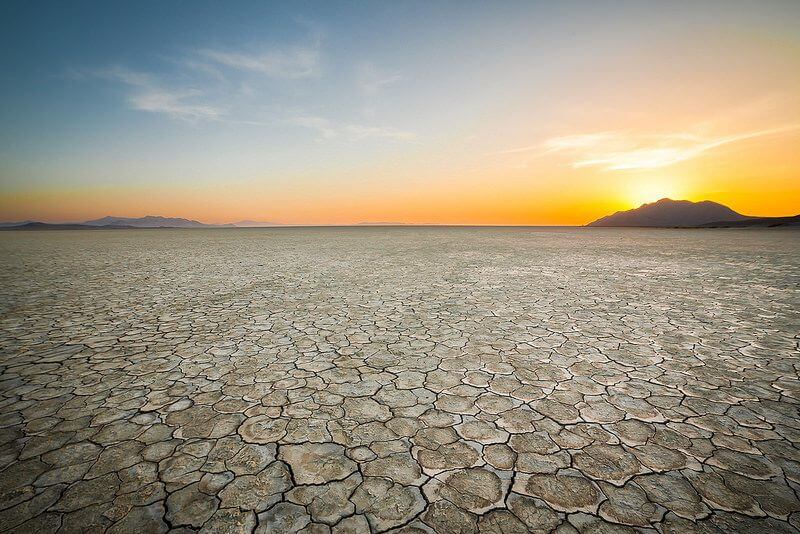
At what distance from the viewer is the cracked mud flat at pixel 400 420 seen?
183 cm

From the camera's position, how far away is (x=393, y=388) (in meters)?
3.19

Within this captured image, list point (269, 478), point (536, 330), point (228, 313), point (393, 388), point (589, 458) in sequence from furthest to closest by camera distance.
→ point (228, 313) → point (536, 330) → point (393, 388) → point (589, 458) → point (269, 478)

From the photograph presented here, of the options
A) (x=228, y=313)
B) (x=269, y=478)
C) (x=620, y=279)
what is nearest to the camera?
(x=269, y=478)

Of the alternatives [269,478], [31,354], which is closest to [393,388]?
[269,478]

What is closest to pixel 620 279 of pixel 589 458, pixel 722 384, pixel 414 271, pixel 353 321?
pixel 414 271

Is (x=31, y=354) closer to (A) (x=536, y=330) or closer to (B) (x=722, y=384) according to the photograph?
(A) (x=536, y=330)

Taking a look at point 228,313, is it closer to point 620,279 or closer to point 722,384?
point 722,384

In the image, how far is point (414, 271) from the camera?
11117 mm

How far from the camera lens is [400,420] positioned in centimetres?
266

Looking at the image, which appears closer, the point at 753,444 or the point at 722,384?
the point at 753,444

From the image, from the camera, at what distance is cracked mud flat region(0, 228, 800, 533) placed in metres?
1.83

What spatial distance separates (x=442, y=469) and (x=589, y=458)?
966 millimetres

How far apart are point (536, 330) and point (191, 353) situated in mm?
4500

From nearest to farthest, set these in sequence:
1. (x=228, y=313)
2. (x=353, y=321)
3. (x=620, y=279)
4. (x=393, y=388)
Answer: (x=393, y=388)
(x=353, y=321)
(x=228, y=313)
(x=620, y=279)
